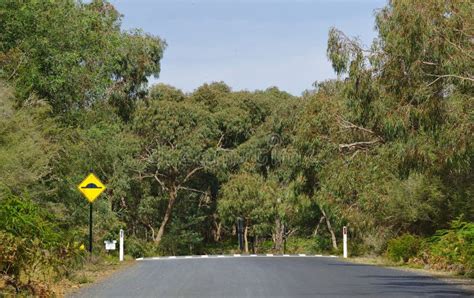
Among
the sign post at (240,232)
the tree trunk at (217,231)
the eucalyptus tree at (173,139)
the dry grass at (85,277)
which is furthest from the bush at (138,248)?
the dry grass at (85,277)

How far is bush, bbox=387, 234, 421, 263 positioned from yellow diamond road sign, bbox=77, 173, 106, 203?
1068 centimetres

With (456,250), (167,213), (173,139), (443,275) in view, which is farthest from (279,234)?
(443,275)

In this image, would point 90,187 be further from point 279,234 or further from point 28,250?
point 279,234

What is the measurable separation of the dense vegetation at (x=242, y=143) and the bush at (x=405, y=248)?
0.18 feet

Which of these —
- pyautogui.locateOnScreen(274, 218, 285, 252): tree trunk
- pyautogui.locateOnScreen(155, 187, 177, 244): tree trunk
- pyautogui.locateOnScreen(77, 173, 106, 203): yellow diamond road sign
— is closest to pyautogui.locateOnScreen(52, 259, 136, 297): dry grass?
pyautogui.locateOnScreen(77, 173, 106, 203): yellow diamond road sign

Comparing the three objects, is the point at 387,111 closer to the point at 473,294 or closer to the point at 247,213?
the point at 473,294

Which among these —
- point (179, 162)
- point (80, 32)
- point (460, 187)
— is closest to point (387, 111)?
point (460, 187)

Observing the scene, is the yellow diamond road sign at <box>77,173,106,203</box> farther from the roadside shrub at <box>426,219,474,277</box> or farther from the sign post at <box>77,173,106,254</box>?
the roadside shrub at <box>426,219,474,277</box>

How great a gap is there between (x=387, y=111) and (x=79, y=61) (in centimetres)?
1084

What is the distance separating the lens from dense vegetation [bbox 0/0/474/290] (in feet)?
72.0

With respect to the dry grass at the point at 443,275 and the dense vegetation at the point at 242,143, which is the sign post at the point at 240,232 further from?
the dry grass at the point at 443,275

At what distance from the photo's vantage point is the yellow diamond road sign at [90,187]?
29094mm

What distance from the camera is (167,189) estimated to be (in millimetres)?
66875

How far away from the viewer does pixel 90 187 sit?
29281 millimetres
